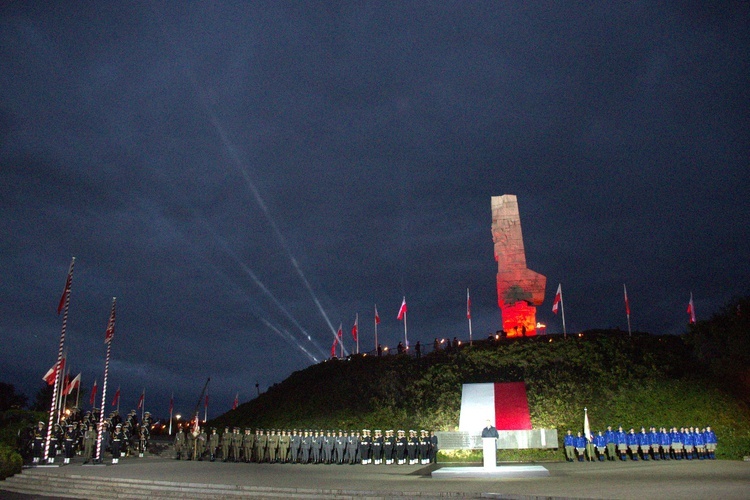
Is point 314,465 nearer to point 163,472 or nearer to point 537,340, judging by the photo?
point 163,472

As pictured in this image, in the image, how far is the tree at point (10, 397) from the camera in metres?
56.4

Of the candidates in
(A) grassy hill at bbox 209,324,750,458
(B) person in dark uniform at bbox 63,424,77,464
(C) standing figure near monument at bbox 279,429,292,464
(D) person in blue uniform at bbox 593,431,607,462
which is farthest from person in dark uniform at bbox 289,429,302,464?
(D) person in blue uniform at bbox 593,431,607,462

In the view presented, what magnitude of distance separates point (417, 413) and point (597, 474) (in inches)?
455

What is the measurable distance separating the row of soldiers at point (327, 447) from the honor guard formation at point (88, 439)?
3.66 meters

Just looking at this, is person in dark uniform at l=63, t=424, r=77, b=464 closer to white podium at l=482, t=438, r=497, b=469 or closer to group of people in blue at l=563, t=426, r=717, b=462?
white podium at l=482, t=438, r=497, b=469

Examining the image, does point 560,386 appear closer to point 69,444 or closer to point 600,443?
point 600,443

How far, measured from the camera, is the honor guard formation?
77.0 feet

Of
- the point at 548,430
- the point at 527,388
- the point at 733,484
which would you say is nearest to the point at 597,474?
the point at 733,484

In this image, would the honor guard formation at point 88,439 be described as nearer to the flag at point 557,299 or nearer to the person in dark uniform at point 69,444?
the person in dark uniform at point 69,444

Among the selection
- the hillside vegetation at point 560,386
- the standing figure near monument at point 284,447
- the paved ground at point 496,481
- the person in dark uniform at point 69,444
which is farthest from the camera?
the hillside vegetation at point 560,386

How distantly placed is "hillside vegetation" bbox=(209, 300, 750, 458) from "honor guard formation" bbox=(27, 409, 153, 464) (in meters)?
5.07

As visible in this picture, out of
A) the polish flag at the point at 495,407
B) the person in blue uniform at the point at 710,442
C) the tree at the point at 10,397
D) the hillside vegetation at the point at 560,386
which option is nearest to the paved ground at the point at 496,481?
the person in blue uniform at the point at 710,442

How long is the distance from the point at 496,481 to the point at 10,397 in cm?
5793

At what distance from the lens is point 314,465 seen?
23422mm
